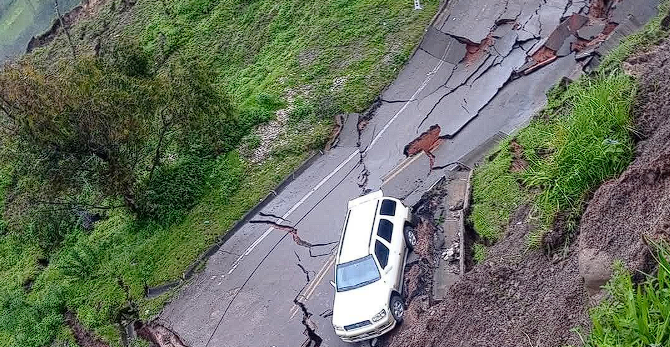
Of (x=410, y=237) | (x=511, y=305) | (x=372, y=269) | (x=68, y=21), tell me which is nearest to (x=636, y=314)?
(x=511, y=305)

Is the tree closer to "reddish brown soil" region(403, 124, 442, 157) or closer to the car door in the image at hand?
"reddish brown soil" region(403, 124, 442, 157)

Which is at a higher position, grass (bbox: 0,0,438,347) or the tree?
the tree

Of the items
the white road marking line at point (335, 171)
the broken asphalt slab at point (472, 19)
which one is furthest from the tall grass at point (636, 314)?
the broken asphalt slab at point (472, 19)

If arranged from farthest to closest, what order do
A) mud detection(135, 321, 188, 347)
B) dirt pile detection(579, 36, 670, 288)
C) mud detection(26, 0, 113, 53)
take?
mud detection(26, 0, 113, 53), mud detection(135, 321, 188, 347), dirt pile detection(579, 36, 670, 288)

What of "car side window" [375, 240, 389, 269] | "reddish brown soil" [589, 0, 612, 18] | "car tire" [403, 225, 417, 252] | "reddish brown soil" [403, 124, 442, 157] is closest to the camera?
"car side window" [375, 240, 389, 269]

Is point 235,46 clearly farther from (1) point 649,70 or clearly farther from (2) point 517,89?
(1) point 649,70

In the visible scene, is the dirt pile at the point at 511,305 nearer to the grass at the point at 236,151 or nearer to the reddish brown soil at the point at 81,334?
the grass at the point at 236,151

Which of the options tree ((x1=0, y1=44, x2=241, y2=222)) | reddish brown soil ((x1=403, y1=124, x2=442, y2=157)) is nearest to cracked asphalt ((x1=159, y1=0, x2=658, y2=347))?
reddish brown soil ((x1=403, y1=124, x2=442, y2=157))
